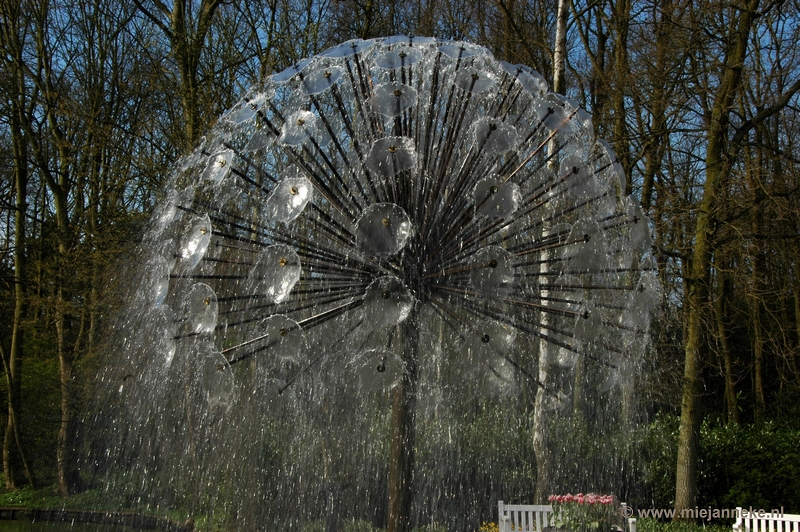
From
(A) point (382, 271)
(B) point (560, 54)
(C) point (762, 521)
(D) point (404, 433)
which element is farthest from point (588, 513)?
(B) point (560, 54)

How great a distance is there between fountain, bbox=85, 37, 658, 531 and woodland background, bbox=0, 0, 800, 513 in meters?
5.02

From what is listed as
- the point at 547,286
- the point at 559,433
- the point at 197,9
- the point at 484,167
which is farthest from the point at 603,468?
the point at 197,9

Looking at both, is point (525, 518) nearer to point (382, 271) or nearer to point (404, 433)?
point (404, 433)

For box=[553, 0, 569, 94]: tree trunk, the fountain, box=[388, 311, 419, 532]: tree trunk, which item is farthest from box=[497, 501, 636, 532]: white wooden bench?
box=[553, 0, 569, 94]: tree trunk

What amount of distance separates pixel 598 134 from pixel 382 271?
10.2 meters

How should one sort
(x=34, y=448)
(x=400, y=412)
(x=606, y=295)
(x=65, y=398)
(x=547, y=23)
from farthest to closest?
(x=547, y=23) → (x=34, y=448) → (x=65, y=398) → (x=606, y=295) → (x=400, y=412)

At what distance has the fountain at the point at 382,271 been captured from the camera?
4411 millimetres

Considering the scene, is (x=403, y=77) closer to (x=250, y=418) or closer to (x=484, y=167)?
(x=484, y=167)

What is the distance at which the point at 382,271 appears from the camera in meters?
4.51

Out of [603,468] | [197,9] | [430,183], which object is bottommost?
[603,468]

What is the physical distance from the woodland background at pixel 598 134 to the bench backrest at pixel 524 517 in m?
2.11

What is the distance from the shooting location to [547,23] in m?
18.3

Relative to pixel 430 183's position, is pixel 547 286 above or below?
below

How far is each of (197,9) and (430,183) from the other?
47.3ft
